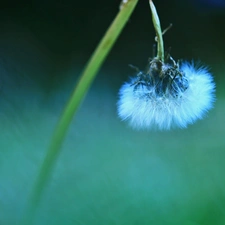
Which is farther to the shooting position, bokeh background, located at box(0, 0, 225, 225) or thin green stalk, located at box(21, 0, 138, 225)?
bokeh background, located at box(0, 0, 225, 225)

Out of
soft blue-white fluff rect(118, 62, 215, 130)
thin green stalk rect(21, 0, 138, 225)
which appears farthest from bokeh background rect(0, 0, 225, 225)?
thin green stalk rect(21, 0, 138, 225)

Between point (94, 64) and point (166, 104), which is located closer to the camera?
point (94, 64)

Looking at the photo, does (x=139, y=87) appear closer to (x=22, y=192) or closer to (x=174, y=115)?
(x=174, y=115)

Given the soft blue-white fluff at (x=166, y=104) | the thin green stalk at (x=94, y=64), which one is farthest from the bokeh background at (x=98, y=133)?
the thin green stalk at (x=94, y=64)

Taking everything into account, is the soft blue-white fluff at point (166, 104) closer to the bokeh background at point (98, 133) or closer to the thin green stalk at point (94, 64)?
the bokeh background at point (98, 133)

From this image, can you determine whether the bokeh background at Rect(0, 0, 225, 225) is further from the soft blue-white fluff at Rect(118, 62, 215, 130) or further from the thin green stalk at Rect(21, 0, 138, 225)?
the thin green stalk at Rect(21, 0, 138, 225)
